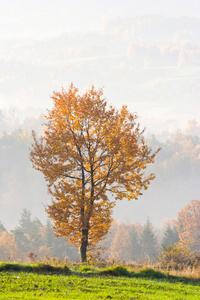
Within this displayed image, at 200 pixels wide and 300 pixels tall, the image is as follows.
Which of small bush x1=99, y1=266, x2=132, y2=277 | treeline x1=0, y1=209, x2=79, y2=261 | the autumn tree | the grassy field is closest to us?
the grassy field

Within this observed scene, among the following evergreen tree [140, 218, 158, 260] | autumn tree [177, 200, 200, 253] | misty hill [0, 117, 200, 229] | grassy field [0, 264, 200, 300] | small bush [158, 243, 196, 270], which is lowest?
grassy field [0, 264, 200, 300]

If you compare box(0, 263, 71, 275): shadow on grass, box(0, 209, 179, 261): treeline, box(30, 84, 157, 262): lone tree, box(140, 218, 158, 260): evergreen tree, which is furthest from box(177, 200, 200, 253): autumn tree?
box(0, 263, 71, 275): shadow on grass

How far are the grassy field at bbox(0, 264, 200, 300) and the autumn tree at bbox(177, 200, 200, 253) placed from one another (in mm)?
78507

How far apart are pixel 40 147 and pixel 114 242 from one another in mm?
83251

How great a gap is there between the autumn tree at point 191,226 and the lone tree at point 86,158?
72.1 meters

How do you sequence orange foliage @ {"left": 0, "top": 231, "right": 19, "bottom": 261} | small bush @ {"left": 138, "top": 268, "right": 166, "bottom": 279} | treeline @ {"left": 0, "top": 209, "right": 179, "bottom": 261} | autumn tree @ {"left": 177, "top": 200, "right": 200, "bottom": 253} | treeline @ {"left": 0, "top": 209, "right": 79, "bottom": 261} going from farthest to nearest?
autumn tree @ {"left": 177, "top": 200, "right": 200, "bottom": 253} < treeline @ {"left": 0, "top": 209, "right": 179, "bottom": 261} < treeline @ {"left": 0, "top": 209, "right": 79, "bottom": 261} < orange foliage @ {"left": 0, "top": 231, "right": 19, "bottom": 261} < small bush @ {"left": 138, "top": 268, "right": 166, "bottom": 279}

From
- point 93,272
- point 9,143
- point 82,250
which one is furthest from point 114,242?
point 9,143

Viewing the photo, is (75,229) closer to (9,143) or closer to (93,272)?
(93,272)

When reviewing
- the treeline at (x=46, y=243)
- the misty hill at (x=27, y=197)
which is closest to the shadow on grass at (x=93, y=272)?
the treeline at (x=46, y=243)

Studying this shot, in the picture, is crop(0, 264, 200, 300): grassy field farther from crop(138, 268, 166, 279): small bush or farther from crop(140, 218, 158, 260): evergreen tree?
crop(140, 218, 158, 260): evergreen tree

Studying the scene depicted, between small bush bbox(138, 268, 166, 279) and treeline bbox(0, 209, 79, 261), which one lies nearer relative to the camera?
small bush bbox(138, 268, 166, 279)

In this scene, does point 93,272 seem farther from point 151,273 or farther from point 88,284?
point 88,284

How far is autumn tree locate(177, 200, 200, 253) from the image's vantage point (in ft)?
298

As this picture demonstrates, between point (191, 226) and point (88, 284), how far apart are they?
3491 inches
